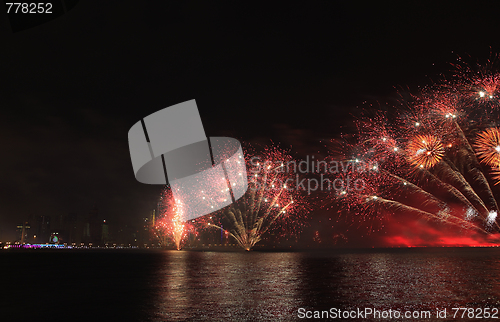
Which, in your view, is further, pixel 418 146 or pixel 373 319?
pixel 418 146

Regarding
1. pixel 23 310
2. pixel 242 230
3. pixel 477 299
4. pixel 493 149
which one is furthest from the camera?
pixel 242 230

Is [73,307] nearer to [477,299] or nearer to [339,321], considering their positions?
[339,321]

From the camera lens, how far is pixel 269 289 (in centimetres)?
1084

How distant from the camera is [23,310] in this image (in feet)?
27.2

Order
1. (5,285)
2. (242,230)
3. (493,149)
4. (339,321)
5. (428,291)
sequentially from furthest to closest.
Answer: (242,230) < (493,149) < (5,285) < (428,291) < (339,321)

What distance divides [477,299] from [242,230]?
37.4 meters

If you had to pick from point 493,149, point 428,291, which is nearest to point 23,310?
point 428,291

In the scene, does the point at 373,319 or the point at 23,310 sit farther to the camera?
the point at 23,310

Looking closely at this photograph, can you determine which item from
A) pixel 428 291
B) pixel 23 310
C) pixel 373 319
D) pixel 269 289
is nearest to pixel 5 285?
pixel 23 310

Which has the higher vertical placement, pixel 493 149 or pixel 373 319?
pixel 493 149

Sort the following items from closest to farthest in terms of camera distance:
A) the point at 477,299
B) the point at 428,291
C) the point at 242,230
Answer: the point at 477,299 < the point at 428,291 < the point at 242,230

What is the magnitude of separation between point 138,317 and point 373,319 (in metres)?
5.28

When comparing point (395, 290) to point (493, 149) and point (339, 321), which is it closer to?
point (339, 321)

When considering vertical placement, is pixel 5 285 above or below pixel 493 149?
below
